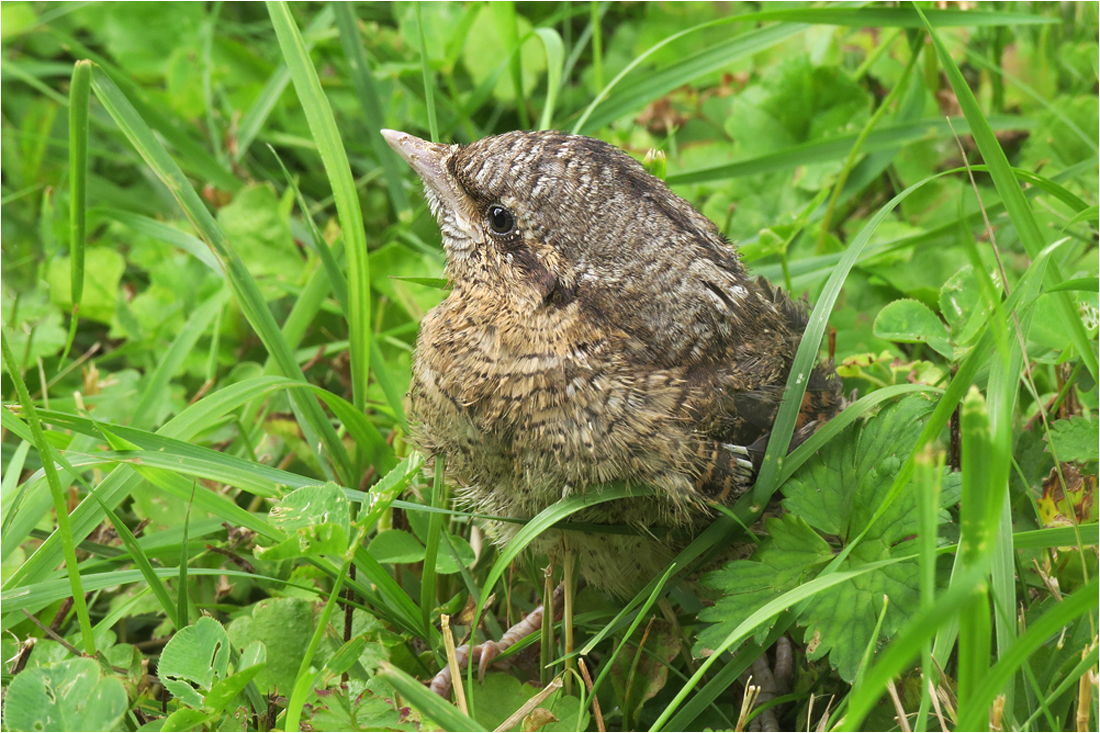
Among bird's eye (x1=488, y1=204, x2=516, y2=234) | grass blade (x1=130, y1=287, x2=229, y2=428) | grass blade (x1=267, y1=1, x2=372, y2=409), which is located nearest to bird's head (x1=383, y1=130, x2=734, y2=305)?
bird's eye (x1=488, y1=204, x2=516, y2=234)

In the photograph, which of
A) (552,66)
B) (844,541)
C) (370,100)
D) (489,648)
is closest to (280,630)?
(489,648)

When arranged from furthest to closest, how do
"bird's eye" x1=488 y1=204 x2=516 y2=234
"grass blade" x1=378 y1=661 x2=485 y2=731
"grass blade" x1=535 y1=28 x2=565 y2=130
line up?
1. "grass blade" x1=535 y1=28 x2=565 y2=130
2. "bird's eye" x1=488 y1=204 x2=516 y2=234
3. "grass blade" x1=378 y1=661 x2=485 y2=731

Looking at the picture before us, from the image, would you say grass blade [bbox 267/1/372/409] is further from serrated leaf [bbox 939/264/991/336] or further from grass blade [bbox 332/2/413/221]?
serrated leaf [bbox 939/264/991/336]

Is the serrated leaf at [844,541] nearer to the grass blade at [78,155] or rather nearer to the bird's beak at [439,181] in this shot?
the bird's beak at [439,181]

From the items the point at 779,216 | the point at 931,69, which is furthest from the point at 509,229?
the point at 931,69

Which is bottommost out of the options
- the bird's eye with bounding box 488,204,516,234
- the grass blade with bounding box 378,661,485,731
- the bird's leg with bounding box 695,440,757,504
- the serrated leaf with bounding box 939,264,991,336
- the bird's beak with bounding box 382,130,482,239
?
the grass blade with bounding box 378,661,485,731

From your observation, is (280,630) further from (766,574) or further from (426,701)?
(766,574)

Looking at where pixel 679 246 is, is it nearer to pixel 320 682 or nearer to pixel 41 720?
pixel 320 682
